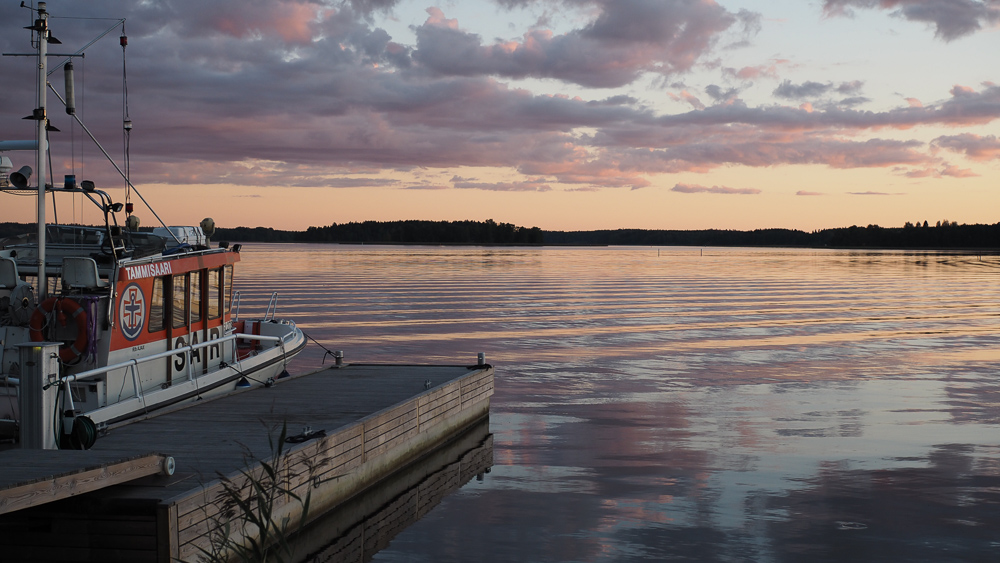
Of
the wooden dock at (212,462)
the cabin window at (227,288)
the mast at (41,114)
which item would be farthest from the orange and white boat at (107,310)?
the wooden dock at (212,462)

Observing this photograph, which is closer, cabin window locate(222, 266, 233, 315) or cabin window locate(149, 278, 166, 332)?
cabin window locate(149, 278, 166, 332)

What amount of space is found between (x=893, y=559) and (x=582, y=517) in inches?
126

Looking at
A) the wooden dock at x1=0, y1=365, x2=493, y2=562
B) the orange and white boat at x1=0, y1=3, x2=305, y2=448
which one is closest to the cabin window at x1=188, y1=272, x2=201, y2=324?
the orange and white boat at x1=0, y1=3, x2=305, y2=448

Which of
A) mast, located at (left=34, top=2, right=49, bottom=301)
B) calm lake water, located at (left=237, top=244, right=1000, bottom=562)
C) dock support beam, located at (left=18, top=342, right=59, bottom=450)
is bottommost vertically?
calm lake water, located at (left=237, top=244, right=1000, bottom=562)

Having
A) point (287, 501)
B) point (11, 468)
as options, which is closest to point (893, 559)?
point (287, 501)

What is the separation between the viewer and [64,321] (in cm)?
1117

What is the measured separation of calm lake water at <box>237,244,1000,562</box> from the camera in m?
9.51

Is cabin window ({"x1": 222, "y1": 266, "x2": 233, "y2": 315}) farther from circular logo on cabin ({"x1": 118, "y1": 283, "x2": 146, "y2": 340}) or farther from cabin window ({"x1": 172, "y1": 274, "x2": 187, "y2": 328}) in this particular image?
circular logo on cabin ({"x1": 118, "y1": 283, "x2": 146, "y2": 340})

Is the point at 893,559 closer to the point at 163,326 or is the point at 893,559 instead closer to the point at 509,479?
the point at 509,479

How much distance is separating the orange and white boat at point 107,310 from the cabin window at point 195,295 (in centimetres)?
2

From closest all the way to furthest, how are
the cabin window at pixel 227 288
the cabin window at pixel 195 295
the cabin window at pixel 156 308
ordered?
the cabin window at pixel 156 308 → the cabin window at pixel 195 295 → the cabin window at pixel 227 288

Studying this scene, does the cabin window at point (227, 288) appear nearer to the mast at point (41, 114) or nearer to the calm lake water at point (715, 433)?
the mast at point (41, 114)

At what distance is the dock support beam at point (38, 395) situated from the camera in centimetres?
838

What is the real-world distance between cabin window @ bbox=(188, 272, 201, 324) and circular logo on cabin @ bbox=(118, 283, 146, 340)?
150cm
